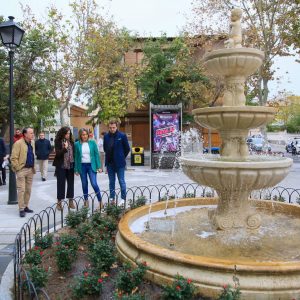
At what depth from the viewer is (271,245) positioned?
500 cm

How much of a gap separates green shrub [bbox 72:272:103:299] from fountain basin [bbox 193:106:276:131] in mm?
2677

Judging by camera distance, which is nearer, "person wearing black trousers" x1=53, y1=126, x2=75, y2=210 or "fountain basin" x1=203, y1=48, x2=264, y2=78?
"fountain basin" x1=203, y1=48, x2=264, y2=78

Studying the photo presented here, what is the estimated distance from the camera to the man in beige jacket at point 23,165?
7.71 m

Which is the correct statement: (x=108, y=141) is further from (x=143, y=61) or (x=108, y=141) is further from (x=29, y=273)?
(x=143, y=61)

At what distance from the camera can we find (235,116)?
5047 millimetres

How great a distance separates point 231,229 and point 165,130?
12011mm

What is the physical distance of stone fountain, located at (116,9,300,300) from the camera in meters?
3.64

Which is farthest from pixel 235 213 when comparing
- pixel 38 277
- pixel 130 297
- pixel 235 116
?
pixel 38 277

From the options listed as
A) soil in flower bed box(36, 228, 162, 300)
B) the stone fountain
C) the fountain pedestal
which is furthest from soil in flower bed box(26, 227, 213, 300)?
the fountain pedestal

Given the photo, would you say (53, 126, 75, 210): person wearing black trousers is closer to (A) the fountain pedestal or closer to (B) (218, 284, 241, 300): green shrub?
(A) the fountain pedestal

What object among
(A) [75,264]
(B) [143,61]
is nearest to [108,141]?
(A) [75,264]

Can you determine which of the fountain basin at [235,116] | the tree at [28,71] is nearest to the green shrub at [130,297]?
the fountain basin at [235,116]

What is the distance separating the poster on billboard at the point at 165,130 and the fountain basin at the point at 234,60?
1163 centimetres

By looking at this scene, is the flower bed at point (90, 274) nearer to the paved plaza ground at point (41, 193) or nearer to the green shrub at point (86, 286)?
the green shrub at point (86, 286)
